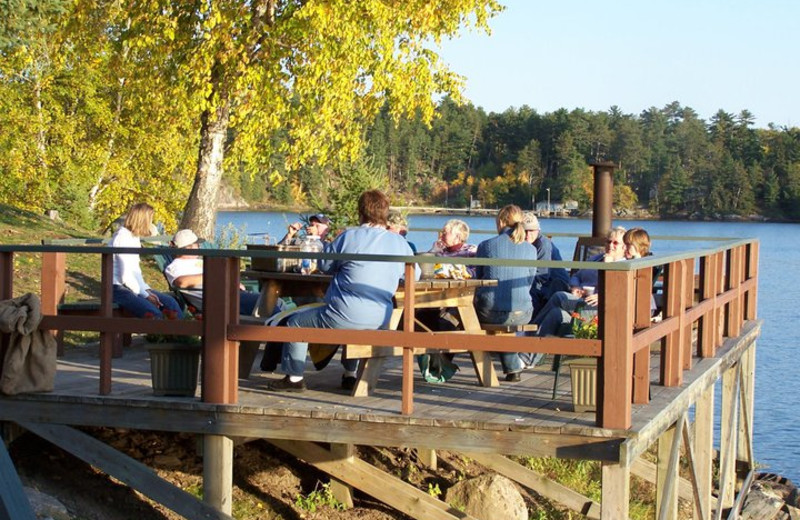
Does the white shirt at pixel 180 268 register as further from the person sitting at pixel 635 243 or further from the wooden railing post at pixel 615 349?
the wooden railing post at pixel 615 349

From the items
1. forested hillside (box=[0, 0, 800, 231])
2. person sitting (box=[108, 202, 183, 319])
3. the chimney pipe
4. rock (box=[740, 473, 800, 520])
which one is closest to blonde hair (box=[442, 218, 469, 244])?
person sitting (box=[108, 202, 183, 319])

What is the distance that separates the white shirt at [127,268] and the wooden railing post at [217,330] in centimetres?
213

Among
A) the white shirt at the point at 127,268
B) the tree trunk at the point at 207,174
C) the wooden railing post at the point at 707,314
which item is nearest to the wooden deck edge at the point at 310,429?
the white shirt at the point at 127,268

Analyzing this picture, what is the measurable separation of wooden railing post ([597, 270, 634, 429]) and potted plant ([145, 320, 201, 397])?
99.1 inches

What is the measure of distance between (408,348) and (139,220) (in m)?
3.23

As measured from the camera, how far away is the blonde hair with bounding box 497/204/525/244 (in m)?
8.27

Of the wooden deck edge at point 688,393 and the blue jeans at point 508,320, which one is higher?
the blue jeans at point 508,320

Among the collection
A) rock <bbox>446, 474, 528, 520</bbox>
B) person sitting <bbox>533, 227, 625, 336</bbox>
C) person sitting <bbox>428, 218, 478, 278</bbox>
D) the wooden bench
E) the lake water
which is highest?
person sitting <bbox>428, 218, 478, 278</bbox>

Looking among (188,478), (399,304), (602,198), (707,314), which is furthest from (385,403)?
(602,198)

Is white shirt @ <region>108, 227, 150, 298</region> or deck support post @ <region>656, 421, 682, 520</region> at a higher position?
white shirt @ <region>108, 227, 150, 298</region>

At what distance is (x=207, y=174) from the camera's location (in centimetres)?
1698

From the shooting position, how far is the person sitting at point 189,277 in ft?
A: 30.1

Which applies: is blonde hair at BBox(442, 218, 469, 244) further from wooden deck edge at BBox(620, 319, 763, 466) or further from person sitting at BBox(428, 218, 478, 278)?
wooden deck edge at BBox(620, 319, 763, 466)

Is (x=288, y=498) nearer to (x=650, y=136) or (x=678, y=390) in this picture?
(x=678, y=390)
